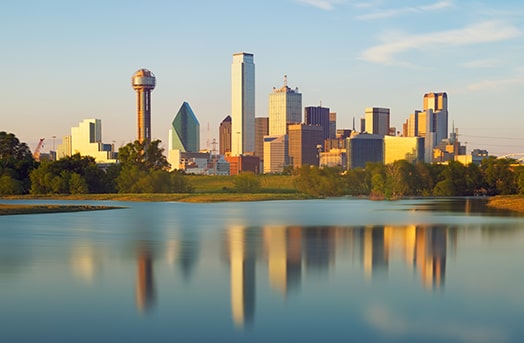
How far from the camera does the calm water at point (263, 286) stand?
2028 cm

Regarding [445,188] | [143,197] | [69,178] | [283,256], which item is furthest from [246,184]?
[283,256]

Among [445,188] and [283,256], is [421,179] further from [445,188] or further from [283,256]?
[283,256]

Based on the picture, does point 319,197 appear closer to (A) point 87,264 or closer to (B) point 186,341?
(A) point 87,264

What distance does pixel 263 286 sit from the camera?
2762cm

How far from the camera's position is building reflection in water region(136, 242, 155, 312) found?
24219 mm

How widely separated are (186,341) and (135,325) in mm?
2633

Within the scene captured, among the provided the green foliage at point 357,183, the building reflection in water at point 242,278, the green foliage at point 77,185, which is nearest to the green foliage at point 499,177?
the green foliage at point 357,183

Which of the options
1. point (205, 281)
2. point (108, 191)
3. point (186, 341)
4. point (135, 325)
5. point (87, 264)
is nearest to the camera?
point (186, 341)

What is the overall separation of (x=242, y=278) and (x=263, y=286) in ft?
7.36

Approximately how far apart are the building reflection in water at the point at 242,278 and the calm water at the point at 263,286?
0.06m

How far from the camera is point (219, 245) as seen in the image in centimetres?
4278

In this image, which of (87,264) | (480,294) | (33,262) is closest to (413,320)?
(480,294)

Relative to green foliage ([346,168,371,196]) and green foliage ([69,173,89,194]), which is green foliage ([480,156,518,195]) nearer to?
green foliage ([346,168,371,196])

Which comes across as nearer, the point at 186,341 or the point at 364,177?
the point at 186,341
